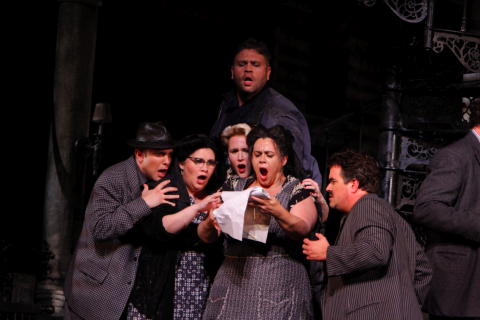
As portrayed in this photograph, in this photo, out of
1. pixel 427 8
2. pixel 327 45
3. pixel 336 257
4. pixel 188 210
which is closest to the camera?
pixel 336 257

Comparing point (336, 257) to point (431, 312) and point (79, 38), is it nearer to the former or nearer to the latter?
point (431, 312)

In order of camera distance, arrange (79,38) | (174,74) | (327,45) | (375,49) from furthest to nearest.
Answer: (327,45) < (174,74) < (79,38) < (375,49)

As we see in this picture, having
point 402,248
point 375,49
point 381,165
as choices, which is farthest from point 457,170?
point 375,49

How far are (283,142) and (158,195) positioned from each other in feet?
2.40

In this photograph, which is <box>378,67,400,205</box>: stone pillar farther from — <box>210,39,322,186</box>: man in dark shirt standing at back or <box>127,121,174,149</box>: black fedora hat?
<box>127,121,174,149</box>: black fedora hat

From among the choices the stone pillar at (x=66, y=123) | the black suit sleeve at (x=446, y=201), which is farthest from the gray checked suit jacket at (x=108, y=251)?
the stone pillar at (x=66, y=123)

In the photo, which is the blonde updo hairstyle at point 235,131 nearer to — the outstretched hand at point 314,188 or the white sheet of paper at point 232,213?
the outstretched hand at point 314,188

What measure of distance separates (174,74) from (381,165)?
5378mm

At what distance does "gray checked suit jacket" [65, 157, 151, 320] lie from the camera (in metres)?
4.12

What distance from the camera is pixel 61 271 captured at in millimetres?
7691

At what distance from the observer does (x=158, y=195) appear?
413 cm

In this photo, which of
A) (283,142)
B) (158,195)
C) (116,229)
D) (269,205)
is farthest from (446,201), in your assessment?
(116,229)

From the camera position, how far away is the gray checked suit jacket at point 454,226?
4.05 metres

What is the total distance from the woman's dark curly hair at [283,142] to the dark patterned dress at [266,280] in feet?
0.61
